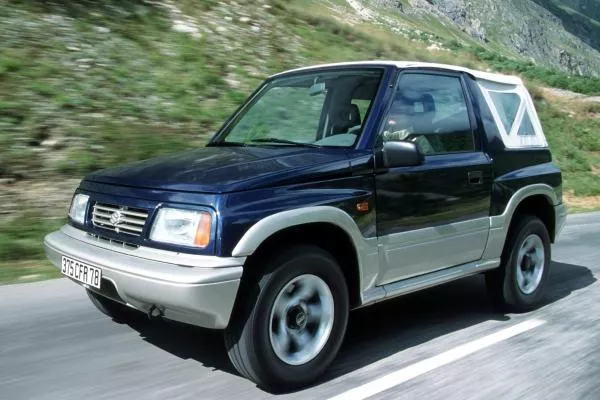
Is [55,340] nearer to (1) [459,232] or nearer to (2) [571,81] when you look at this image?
(1) [459,232]

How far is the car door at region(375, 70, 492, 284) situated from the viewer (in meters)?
4.46

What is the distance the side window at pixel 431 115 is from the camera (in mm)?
4758

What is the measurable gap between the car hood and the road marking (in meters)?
1.22

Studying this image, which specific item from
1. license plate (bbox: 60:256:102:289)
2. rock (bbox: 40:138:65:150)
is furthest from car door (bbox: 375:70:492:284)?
rock (bbox: 40:138:65:150)

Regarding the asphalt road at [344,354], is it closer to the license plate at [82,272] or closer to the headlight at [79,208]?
the license plate at [82,272]

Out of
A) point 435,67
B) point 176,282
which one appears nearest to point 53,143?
point 435,67

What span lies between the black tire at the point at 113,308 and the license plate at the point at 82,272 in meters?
0.71

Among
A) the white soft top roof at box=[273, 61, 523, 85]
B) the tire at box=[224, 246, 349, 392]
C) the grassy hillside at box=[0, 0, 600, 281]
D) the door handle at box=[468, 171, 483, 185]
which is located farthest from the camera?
the grassy hillside at box=[0, 0, 600, 281]

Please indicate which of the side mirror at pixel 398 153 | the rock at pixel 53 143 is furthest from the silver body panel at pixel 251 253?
the rock at pixel 53 143

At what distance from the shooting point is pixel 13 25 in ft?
36.6

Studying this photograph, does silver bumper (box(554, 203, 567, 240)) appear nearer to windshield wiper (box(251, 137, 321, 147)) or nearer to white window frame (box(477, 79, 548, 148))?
white window frame (box(477, 79, 548, 148))

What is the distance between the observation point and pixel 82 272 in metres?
4.07

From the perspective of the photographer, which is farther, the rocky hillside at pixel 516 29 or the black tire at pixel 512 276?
the rocky hillside at pixel 516 29

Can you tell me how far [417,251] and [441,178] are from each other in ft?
1.80
